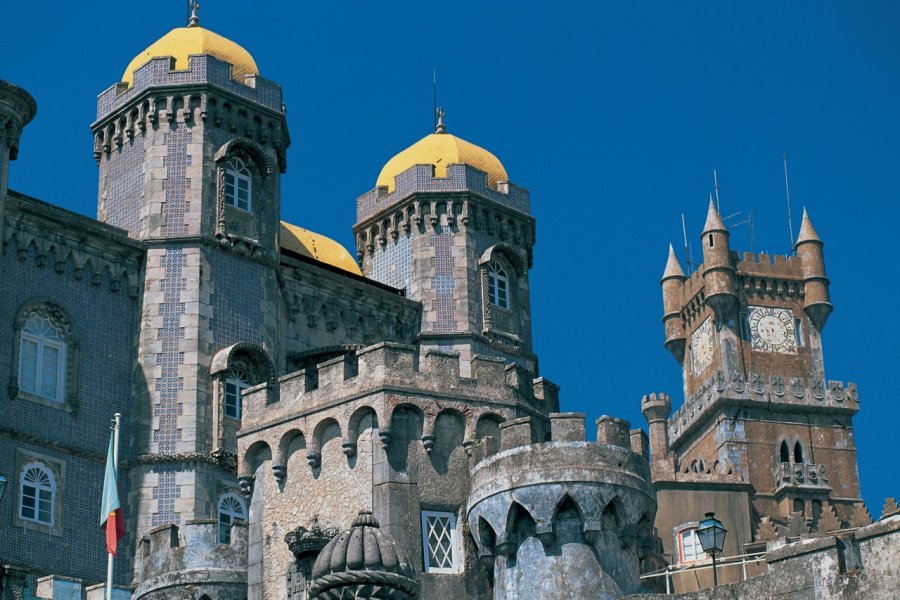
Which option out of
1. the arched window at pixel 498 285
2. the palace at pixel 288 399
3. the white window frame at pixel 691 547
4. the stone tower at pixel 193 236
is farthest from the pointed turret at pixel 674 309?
the stone tower at pixel 193 236

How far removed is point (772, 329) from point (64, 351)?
145 ft

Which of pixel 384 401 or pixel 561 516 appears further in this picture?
pixel 384 401

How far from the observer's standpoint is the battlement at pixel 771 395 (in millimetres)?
79000

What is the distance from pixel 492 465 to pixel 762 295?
50.0m

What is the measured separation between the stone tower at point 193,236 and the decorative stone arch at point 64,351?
64.2 inches

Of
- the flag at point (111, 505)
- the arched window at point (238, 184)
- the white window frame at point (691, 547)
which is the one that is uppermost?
the arched window at point (238, 184)

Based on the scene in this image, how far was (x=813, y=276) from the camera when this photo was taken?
83.4m

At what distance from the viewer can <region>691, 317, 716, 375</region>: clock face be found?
269 ft

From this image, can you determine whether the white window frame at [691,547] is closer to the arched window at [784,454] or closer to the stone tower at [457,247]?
the stone tower at [457,247]

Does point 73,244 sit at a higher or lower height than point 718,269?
lower

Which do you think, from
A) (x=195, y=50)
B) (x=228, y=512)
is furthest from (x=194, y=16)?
(x=228, y=512)

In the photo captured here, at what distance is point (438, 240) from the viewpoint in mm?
53125

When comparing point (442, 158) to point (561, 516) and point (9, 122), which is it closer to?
point (9, 122)

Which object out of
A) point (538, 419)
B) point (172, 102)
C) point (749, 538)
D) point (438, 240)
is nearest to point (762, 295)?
point (749, 538)
